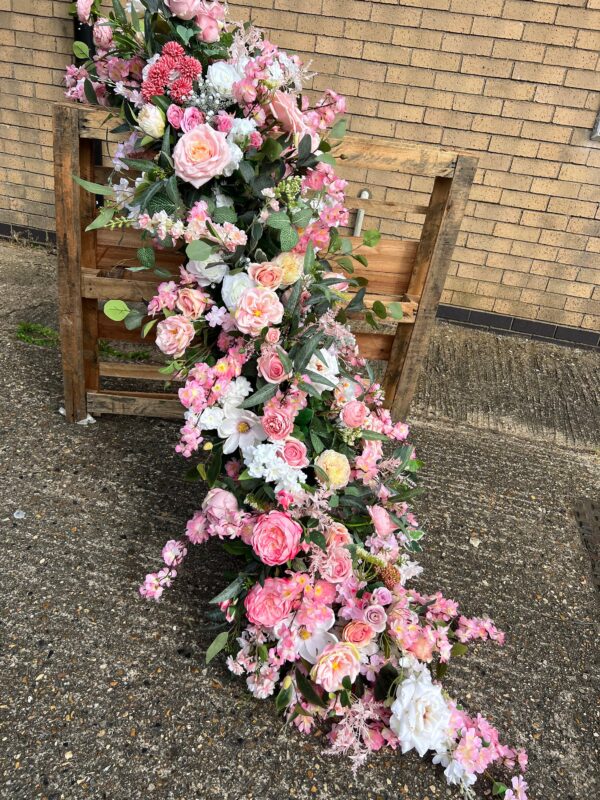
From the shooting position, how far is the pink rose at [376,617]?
161cm

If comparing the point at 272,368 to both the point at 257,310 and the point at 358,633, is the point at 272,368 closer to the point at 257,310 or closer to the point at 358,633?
the point at 257,310

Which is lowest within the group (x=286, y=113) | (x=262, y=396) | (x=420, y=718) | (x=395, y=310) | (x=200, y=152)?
(x=420, y=718)

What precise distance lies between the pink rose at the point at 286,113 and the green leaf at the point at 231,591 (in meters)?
1.29

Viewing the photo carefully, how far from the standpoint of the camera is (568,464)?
287cm

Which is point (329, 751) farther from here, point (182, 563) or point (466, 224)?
point (466, 224)

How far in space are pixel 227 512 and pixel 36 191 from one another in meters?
3.62

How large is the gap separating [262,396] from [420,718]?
903 millimetres

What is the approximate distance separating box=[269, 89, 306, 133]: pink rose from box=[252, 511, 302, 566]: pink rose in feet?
3.63

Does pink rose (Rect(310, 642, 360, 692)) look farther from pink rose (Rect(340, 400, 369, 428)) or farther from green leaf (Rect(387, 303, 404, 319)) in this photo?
green leaf (Rect(387, 303, 404, 319))

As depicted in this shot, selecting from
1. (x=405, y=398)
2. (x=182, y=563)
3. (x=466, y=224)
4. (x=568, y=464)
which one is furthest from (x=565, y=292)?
(x=182, y=563)

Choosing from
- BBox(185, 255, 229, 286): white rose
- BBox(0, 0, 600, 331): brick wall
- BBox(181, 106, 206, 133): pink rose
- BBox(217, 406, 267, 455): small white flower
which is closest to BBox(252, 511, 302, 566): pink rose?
BBox(217, 406, 267, 455): small white flower

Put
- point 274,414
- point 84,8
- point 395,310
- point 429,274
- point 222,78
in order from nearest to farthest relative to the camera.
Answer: point 274,414, point 222,78, point 84,8, point 395,310, point 429,274

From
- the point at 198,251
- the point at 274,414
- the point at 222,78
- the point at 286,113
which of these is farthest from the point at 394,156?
the point at 274,414

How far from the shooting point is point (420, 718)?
60.3 inches
